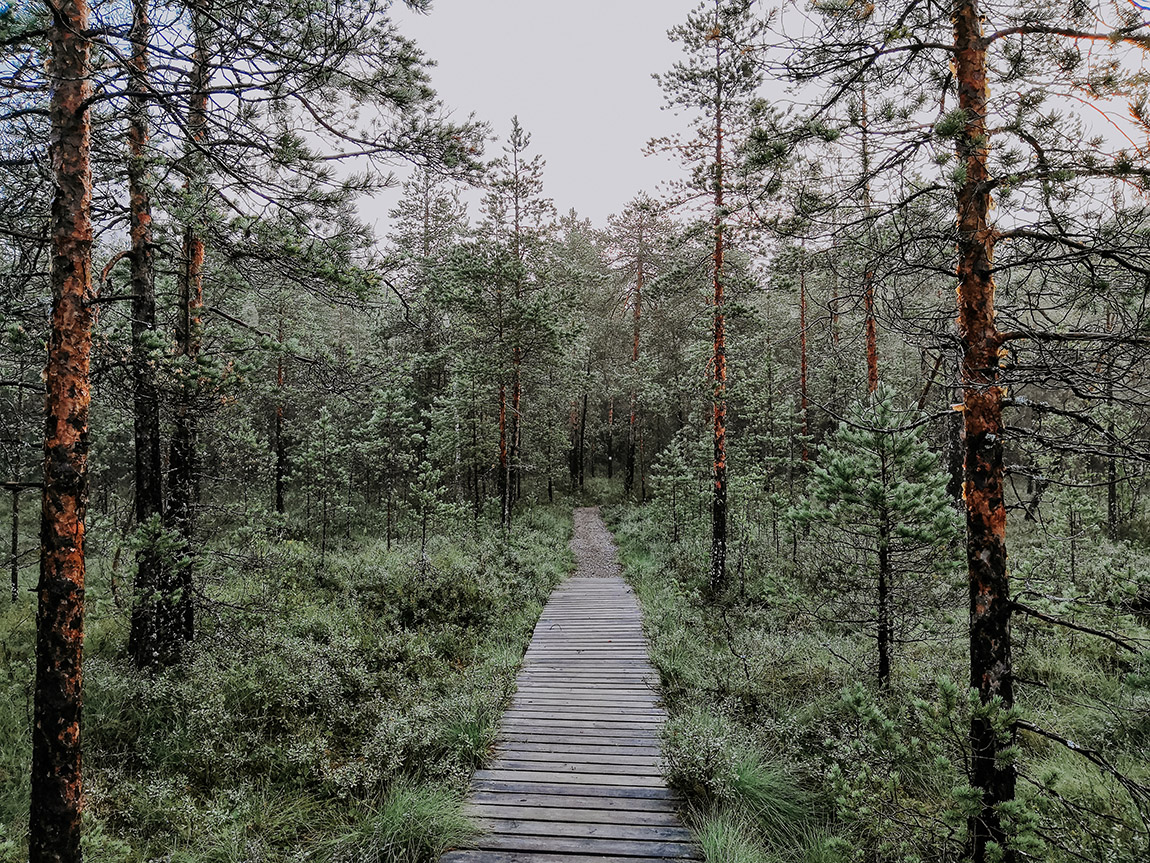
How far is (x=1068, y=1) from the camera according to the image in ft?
9.96

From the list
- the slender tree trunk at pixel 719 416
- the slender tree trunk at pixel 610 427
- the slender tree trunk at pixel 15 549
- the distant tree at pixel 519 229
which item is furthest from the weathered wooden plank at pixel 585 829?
the slender tree trunk at pixel 610 427

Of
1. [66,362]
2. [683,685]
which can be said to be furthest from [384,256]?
[683,685]

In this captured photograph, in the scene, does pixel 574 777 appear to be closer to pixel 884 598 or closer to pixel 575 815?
pixel 575 815

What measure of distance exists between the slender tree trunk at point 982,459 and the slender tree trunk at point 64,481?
5567 millimetres

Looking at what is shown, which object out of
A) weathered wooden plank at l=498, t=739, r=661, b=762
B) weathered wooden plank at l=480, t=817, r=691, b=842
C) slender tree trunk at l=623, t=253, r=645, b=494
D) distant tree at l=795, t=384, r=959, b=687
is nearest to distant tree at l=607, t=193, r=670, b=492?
slender tree trunk at l=623, t=253, r=645, b=494

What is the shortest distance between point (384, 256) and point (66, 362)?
2500mm

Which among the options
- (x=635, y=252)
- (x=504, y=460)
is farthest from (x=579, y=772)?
(x=635, y=252)

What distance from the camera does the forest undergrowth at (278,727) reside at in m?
4.20

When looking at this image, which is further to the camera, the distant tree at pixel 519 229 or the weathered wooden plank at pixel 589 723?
the distant tree at pixel 519 229

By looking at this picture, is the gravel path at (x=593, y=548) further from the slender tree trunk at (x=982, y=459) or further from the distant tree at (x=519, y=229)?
the slender tree trunk at (x=982, y=459)

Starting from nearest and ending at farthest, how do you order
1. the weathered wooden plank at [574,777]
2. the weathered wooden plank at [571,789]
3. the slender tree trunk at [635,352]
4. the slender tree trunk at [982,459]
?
the slender tree trunk at [982,459] → the weathered wooden plank at [571,789] → the weathered wooden plank at [574,777] → the slender tree trunk at [635,352]

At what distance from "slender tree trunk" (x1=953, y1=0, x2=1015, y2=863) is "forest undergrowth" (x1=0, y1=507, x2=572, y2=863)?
397cm

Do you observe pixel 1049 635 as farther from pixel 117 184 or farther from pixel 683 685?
pixel 117 184

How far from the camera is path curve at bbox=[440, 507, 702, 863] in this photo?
4180 millimetres
